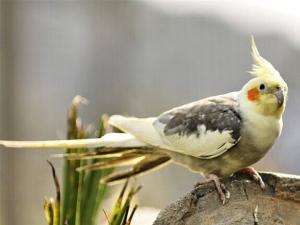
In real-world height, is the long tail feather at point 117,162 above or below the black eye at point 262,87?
below

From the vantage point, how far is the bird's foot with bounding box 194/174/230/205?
34.8 inches

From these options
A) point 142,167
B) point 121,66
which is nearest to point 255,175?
point 142,167

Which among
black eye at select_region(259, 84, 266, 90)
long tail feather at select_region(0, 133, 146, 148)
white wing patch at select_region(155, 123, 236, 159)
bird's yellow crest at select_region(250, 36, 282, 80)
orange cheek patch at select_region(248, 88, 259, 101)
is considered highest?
bird's yellow crest at select_region(250, 36, 282, 80)

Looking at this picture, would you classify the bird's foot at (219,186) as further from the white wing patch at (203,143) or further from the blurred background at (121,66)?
the blurred background at (121,66)

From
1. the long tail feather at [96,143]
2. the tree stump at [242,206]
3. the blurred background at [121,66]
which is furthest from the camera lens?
A: the blurred background at [121,66]

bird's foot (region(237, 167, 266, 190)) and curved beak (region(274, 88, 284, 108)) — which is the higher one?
curved beak (region(274, 88, 284, 108))

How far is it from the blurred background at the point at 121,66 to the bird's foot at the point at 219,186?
58cm

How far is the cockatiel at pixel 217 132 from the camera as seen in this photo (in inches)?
35.7

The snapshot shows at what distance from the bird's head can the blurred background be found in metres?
0.53

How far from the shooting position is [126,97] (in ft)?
5.72

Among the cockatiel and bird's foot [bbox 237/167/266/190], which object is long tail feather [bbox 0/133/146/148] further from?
bird's foot [bbox 237/167/266/190]

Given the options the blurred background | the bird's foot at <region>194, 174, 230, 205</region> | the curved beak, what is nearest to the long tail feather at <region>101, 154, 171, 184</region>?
the bird's foot at <region>194, 174, 230, 205</region>

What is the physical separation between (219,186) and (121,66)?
0.88 meters

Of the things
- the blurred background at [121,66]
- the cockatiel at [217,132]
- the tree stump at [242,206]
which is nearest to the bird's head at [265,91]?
the cockatiel at [217,132]
